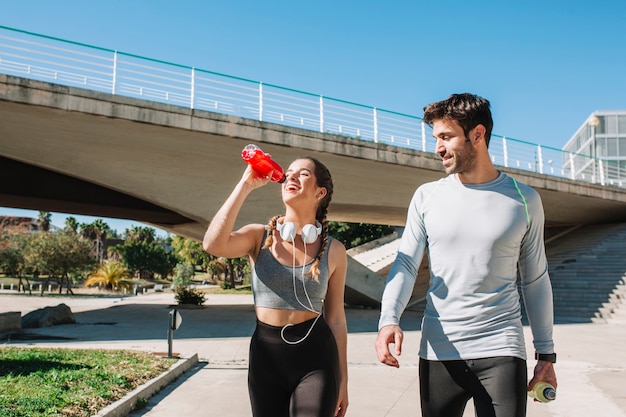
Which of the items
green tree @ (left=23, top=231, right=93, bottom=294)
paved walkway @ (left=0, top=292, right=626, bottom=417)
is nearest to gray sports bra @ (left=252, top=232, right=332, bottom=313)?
paved walkway @ (left=0, top=292, right=626, bottom=417)

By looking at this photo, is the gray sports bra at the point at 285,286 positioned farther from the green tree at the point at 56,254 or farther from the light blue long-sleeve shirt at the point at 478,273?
the green tree at the point at 56,254

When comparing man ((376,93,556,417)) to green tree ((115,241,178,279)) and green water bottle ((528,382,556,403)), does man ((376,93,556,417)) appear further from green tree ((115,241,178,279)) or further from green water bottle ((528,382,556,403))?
green tree ((115,241,178,279))

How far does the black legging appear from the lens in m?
2.39

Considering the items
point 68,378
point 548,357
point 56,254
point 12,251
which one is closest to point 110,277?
point 56,254

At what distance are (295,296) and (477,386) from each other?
2.99 feet

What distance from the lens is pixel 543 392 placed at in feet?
7.63

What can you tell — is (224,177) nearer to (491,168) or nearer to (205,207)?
(205,207)

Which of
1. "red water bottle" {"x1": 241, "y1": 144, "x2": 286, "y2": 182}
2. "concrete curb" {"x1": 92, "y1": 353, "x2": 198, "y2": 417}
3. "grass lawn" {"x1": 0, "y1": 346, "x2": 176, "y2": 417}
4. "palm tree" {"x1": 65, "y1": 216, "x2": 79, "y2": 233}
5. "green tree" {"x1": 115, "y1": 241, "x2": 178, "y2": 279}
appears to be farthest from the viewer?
"palm tree" {"x1": 65, "y1": 216, "x2": 79, "y2": 233}

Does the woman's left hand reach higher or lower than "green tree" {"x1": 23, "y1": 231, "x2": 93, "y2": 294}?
lower

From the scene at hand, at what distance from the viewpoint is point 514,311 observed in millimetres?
2369

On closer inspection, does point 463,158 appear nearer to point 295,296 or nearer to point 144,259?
point 295,296

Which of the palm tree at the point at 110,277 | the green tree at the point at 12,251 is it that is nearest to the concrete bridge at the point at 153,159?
the palm tree at the point at 110,277

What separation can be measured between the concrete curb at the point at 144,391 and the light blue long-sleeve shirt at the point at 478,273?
12.2ft

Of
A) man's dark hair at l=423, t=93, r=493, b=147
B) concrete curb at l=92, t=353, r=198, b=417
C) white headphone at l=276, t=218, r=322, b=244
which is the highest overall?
man's dark hair at l=423, t=93, r=493, b=147
